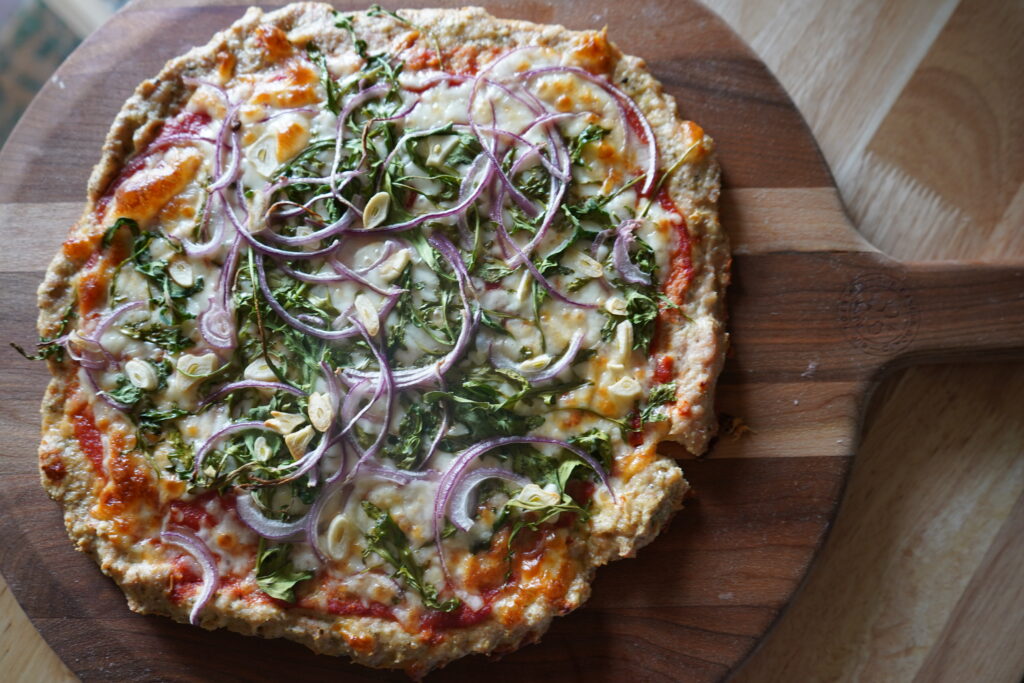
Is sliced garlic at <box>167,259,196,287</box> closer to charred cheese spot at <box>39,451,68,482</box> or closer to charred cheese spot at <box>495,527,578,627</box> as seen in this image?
charred cheese spot at <box>39,451,68,482</box>

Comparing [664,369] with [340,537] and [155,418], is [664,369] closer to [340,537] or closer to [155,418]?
[340,537]

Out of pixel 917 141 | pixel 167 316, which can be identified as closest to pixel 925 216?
pixel 917 141

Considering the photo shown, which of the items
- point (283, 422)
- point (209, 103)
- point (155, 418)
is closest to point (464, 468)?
point (283, 422)

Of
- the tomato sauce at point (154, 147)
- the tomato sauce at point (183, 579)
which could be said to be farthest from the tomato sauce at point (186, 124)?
the tomato sauce at point (183, 579)

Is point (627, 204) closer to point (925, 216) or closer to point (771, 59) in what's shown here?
point (771, 59)

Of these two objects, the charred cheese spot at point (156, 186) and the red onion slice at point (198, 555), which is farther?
the charred cheese spot at point (156, 186)

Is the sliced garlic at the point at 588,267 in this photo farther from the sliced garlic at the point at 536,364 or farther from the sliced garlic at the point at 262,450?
the sliced garlic at the point at 262,450
